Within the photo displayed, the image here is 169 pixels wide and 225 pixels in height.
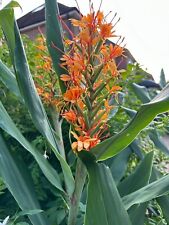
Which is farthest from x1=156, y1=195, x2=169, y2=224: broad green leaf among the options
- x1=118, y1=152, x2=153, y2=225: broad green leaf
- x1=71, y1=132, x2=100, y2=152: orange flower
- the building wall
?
the building wall

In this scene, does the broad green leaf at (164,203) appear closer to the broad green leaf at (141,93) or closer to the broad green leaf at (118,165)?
the broad green leaf at (118,165)

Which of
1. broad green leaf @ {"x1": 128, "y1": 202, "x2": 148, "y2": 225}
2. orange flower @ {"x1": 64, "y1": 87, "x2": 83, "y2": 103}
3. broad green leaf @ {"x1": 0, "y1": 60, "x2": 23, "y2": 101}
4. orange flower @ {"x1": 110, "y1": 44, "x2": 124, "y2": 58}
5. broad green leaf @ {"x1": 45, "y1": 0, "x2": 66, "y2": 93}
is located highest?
broad green leaf @ {"x1": 45, "y1": 0, "x2": 66, "y2": 93}

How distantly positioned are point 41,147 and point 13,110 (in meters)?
0.21

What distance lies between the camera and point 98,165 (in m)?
0.70

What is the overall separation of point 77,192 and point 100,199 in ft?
0.53

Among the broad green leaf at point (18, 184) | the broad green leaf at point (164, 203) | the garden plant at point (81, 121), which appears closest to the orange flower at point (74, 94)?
the garden plant at point (81, 121)

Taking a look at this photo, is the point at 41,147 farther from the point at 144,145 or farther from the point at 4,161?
the point at 144,145

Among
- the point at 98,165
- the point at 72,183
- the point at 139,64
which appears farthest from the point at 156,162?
the point at 98,165

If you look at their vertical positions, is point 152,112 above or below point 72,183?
above

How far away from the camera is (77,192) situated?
851 millimetres

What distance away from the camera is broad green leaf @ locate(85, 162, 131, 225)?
691mm

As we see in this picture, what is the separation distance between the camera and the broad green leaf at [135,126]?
2.03 feet

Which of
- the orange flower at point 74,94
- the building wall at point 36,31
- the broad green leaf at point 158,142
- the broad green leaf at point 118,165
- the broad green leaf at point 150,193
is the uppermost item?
the building wall at point 36,31

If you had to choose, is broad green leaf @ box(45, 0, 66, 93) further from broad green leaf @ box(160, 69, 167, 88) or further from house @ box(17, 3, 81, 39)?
broad green leaf @ box(160, 69, 167, 88)
